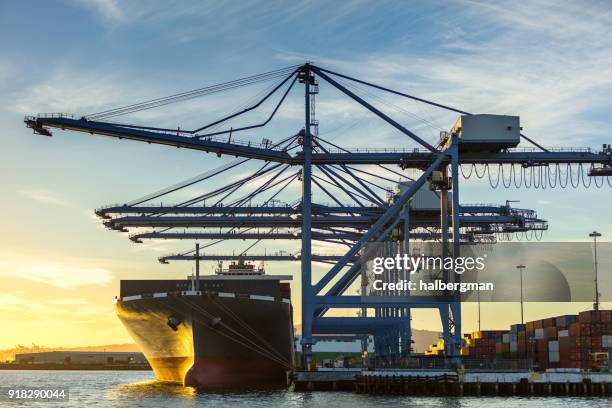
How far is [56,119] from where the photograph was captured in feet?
163

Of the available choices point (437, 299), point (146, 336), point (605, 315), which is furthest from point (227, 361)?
point (605, 315)

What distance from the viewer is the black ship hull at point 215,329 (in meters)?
54.0

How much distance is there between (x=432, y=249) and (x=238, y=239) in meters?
16.7

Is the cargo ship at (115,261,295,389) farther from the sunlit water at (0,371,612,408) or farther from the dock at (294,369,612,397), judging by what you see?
the dock at (294,369,612,397)

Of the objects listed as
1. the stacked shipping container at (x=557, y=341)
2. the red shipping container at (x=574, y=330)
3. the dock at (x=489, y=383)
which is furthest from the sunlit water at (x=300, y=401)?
the red shipping container at (x=574, y=330)

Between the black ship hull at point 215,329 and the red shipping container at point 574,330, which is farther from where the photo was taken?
the red shipping container at point 574,330

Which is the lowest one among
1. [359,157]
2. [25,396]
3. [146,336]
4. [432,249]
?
[25,396]

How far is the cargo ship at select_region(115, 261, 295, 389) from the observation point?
5400 centimetres

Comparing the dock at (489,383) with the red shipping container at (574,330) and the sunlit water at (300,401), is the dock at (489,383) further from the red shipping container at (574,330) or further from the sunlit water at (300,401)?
the red shipping container at (574,330)

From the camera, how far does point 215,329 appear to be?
54.1m

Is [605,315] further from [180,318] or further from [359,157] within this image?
[180,318]

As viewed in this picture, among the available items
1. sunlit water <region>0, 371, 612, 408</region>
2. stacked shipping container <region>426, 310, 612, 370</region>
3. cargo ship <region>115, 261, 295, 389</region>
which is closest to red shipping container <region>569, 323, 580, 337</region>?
stacked shipping container <region>426, 310, 612, 370</region>

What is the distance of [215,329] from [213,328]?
0.19 meters

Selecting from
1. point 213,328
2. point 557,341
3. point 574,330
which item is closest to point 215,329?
point 213,328
